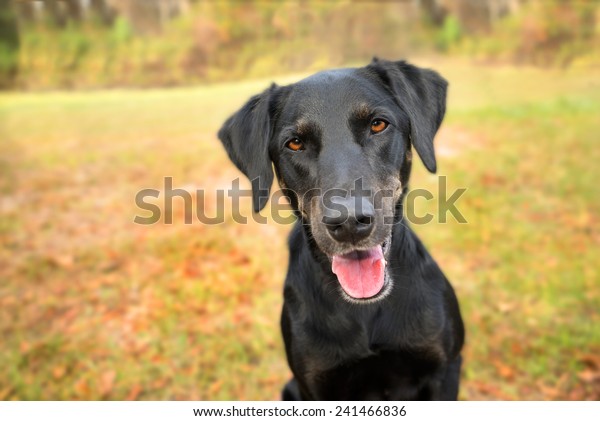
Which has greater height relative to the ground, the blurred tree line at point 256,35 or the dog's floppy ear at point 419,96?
the dog's floppy ear at point 419,96

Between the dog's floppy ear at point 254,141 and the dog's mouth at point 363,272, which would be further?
the dog's floppy ear at point 254,141

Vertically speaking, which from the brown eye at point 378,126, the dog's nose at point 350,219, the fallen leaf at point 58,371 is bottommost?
the fallen leaf at point 58,371

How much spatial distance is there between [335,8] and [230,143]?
800cm

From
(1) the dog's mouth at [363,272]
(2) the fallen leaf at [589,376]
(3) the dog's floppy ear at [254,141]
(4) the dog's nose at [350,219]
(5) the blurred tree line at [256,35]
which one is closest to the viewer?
(4) the dog's nose at [350,219]

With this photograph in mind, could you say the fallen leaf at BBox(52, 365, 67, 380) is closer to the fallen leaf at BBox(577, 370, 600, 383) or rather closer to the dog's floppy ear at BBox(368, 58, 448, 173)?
the dog's floppy ear at BBox(368, 58, 448, 173)

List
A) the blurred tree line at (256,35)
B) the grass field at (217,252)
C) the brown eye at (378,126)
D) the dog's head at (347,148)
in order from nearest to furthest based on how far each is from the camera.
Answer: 1. the dog's head at (347,148)
2. the brown eye at (378,126)
3. the grass field at (217,252)
4. the blurred tree line at (256,35)

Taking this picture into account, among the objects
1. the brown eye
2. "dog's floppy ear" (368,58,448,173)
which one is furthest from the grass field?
the brown eye

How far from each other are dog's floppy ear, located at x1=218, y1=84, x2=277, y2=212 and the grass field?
2283 mm

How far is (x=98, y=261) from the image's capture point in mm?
7105

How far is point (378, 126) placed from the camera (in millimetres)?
3166

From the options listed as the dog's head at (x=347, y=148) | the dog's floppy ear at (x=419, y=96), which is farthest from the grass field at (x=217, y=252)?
the dog's floppy ear at (x=419, y=96)

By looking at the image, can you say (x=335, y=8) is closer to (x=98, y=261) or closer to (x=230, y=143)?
(x=98, y=261)

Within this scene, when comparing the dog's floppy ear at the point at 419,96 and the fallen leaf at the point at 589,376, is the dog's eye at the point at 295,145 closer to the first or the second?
the dog's floppy ear at the point at 419,96

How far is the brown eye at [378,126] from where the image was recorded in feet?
10.4
